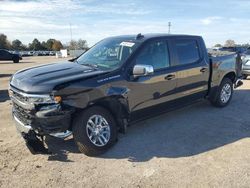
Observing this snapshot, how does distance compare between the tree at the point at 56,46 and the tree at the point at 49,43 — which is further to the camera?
the tree at the point at 49,43

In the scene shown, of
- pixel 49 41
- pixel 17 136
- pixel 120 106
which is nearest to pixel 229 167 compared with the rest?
pixel 120 106

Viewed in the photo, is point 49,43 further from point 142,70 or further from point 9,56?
point 142,70

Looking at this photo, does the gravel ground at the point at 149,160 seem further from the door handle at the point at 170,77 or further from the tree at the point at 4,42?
the tree at the point at 4,42

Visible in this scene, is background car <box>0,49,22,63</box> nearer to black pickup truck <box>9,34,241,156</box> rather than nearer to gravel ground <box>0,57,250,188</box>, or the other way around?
gravel ground <box>0,57,250,188</box>

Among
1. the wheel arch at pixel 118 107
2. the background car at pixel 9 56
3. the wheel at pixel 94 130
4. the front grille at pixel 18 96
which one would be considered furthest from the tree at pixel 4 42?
the wheel at pixel 94 130

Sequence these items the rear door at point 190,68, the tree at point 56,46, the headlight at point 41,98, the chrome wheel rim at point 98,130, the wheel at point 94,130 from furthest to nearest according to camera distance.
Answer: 1. the tree at point 56,46
2. the rear door at point 190,68
3. the chrome wheel rim at point 98,130
4. the wheel at point 94,130
5. the headlight at point 41,98

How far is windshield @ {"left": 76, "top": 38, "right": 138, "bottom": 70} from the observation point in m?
5.61

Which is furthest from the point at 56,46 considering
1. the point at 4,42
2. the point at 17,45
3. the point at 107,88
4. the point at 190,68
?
the point at 107,88

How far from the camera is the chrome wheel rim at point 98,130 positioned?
499 centimetres

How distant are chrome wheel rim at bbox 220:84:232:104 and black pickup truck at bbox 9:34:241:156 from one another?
1.06 m

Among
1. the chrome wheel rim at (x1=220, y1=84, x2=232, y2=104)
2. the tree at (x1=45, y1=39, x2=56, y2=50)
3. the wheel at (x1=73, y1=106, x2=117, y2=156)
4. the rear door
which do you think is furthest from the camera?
the tree at (x1=45, y1=39, x2=56, y2=50)

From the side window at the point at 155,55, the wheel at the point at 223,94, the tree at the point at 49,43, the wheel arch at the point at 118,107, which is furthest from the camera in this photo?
the tree at the point at 49,43

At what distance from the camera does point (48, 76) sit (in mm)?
4961

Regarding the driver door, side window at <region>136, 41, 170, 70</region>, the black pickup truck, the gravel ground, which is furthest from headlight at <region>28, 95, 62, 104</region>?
side window at <region>136, 41, 170, 70</region>
